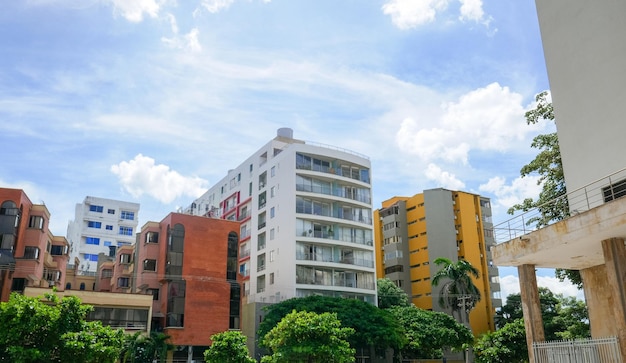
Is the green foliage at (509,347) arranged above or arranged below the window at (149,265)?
below

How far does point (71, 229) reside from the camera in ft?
316

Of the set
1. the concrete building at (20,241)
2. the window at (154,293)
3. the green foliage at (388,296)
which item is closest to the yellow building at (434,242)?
the green foliage at (388,296)

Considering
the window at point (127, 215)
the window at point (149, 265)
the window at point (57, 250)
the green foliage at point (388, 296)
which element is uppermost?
the window at point (127, 215)

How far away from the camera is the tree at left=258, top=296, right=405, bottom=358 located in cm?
4909

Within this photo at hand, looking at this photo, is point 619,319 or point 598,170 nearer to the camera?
point 619,319

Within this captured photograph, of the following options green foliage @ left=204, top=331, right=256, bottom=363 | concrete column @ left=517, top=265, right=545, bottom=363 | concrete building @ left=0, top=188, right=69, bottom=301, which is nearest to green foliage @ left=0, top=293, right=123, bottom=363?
green foliage @ left=204, top=331, right=256, bottom=363

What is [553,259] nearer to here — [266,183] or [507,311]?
[266,183]

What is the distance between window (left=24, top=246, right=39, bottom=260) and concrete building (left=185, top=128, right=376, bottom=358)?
70.7 feet

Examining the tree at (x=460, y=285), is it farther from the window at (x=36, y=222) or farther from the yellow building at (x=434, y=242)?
the window at (x=36, y=222)

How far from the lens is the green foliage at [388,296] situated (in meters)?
66.7

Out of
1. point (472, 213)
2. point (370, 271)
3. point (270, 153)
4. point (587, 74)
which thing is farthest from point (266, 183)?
point (587, 74)

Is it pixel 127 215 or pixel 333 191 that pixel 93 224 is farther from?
pixel 333 191

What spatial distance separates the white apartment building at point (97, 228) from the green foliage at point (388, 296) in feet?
151

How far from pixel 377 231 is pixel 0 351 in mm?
66407
